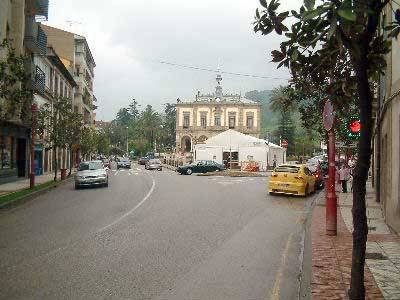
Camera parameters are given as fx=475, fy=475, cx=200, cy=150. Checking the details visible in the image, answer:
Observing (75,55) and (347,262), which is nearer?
(347,262)

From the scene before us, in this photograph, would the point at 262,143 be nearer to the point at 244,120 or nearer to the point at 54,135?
the point at 54,135

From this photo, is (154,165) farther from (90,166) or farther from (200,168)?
(90,166)

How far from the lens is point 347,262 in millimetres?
8203

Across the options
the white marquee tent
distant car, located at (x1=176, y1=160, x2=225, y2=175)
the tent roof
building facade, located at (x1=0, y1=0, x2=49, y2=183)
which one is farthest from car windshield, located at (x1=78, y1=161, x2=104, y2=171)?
the tent roof

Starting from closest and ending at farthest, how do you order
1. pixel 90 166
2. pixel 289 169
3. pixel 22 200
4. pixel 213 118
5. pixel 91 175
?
pixel 22 200 → pixel 289 169 → pixel 91 175 → pixel 90 166 → pixel 213 118

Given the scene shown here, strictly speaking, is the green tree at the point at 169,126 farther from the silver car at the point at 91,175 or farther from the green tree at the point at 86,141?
the silver car at the point at 91,175

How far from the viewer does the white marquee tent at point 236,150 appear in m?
55.0

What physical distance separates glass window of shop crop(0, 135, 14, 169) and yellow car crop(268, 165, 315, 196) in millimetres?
16291

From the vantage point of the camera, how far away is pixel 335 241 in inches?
411

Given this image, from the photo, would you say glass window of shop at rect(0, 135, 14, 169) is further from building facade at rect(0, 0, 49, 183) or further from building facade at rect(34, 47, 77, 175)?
Answer: building facade at rect(34, 47, 77, 175)

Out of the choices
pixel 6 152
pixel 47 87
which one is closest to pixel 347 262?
pixel 6 152

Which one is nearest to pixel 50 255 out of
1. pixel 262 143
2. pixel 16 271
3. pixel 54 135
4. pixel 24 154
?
pixel 16 271

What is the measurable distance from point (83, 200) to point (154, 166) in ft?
126

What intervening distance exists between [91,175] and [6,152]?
6642 millimetres
